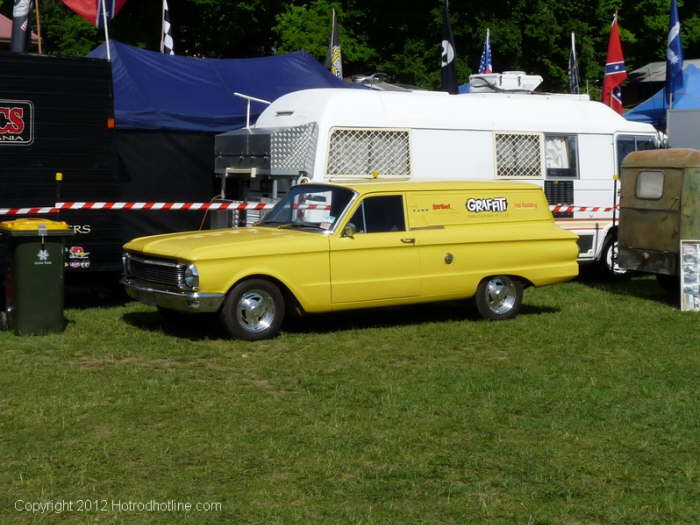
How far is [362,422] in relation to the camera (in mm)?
7902

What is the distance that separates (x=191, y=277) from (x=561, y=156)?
740 centimetres

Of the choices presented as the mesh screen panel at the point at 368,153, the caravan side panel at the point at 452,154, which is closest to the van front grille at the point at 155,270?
the mesh screen panel at the point at 368,153

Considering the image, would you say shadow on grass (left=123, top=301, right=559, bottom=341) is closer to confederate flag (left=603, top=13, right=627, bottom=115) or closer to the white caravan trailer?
the white caravan trailer

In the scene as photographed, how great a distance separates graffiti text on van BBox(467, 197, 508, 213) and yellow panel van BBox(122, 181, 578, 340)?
0.04 ft

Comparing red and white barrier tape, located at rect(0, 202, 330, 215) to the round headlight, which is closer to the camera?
the round headlight

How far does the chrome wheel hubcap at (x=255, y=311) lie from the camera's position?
11.1 m

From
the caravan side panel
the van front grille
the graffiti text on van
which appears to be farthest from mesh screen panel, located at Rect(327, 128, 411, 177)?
the van front grille

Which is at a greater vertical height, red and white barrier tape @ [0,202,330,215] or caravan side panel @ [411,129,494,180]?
caravan side panel @ [411,129,494,180]

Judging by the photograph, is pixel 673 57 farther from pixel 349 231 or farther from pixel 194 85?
pixel 349 231

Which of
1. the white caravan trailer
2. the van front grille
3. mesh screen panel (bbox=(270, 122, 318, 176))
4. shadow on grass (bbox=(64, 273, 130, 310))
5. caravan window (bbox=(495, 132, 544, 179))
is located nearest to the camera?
the van front grille

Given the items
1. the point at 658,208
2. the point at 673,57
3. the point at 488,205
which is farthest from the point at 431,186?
the point at 673,57

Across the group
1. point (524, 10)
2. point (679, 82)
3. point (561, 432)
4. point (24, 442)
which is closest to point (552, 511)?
point (561, 432)

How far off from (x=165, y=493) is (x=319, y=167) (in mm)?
8182

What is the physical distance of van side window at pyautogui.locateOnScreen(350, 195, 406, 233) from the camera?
463 inches
